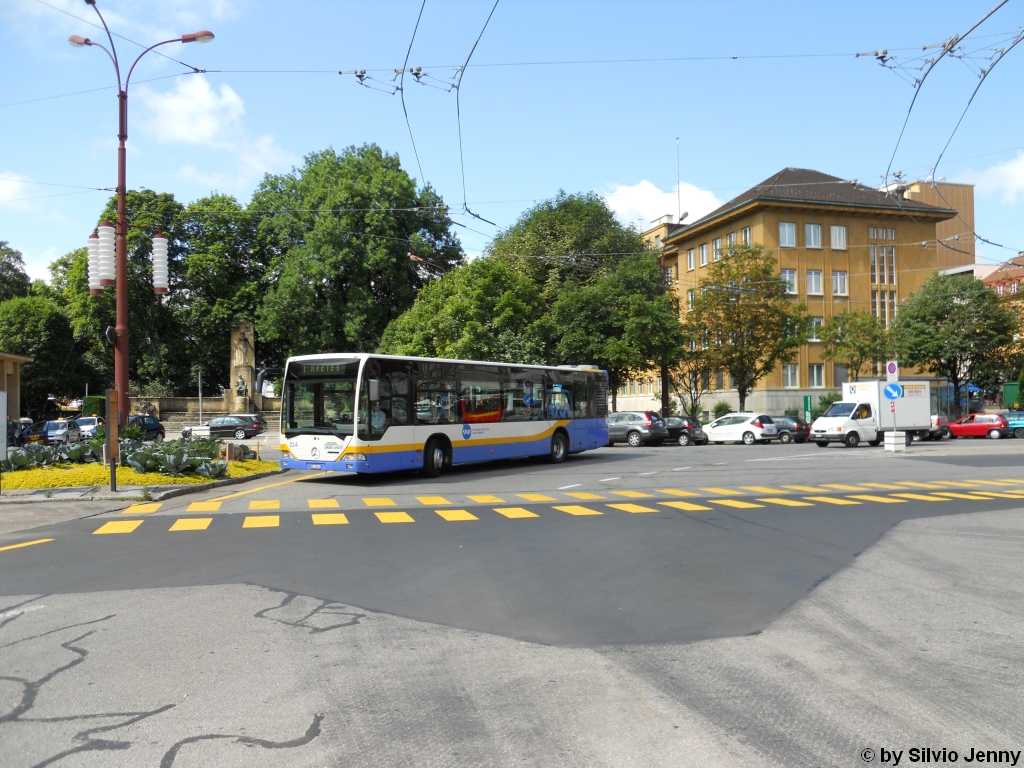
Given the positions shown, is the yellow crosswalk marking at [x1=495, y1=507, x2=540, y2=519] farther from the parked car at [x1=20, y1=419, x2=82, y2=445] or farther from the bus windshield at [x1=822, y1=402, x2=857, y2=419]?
the parked car at [x1=20, y1=419, x2=82, y2=445]

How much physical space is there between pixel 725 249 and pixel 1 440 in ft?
134

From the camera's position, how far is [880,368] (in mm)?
59625

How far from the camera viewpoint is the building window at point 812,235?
59.4 meters

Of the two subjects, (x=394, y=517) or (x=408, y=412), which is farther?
(x=408, y=412)

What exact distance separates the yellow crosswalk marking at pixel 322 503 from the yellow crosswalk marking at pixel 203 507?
1606 millimetres

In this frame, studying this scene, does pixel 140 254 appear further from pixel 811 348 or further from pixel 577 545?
pixel 577 545

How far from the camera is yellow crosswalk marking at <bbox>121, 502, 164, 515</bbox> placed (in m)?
14.7

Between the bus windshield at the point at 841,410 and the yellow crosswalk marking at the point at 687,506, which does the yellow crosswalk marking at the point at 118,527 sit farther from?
the bus windshield at the point at 841,410

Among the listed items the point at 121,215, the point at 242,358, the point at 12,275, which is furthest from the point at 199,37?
the point at 12,275

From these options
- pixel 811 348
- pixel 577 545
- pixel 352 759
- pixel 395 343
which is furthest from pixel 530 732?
pixel 811 348

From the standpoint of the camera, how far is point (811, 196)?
59.4m

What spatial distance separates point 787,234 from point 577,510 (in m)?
48.9

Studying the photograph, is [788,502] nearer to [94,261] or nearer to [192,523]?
[192,523]

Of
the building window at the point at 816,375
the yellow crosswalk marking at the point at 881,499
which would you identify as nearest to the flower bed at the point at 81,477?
the yellow crosswalk marking at the point at 881,499
